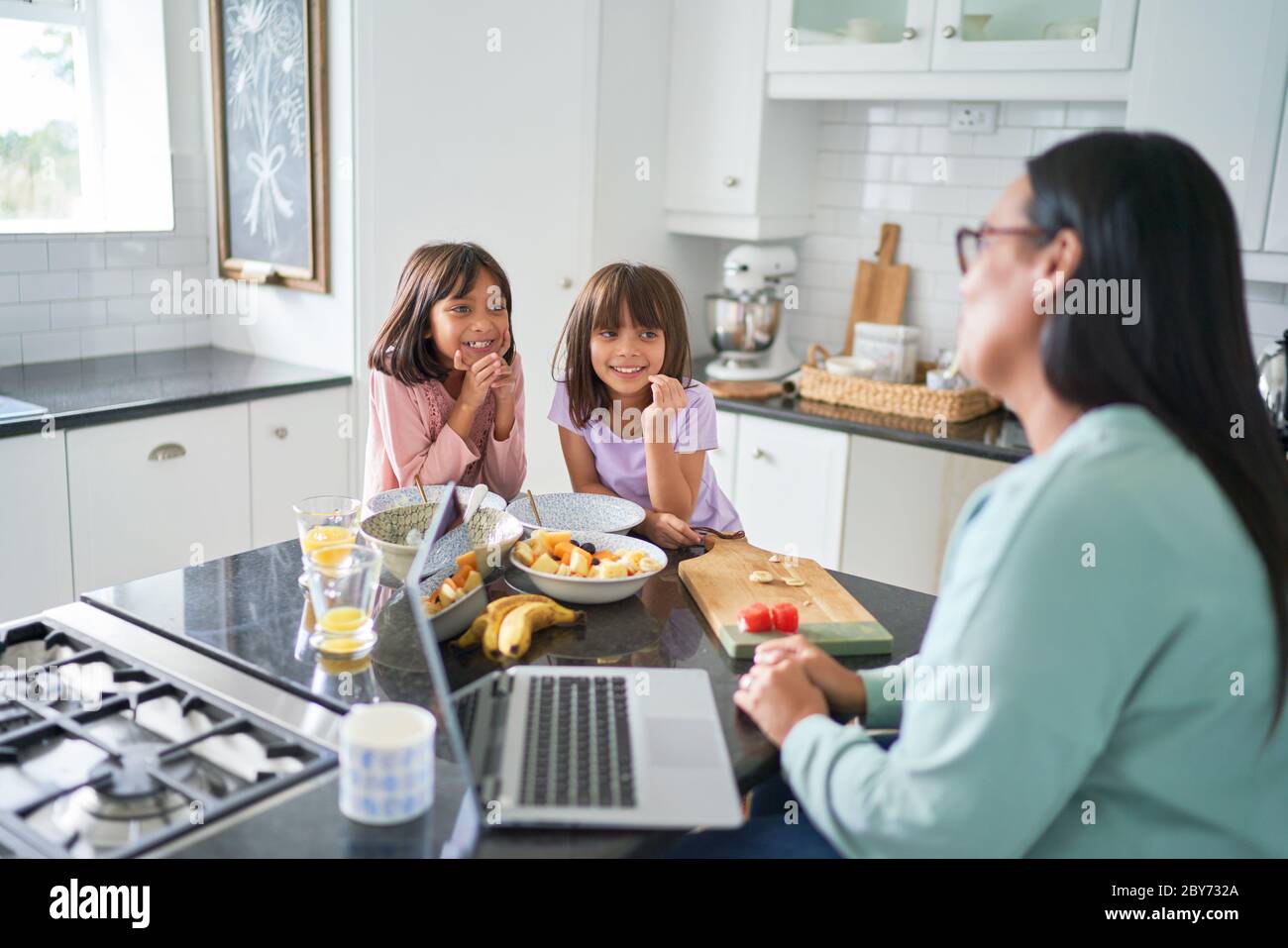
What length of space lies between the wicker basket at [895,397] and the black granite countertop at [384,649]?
58.6 inches

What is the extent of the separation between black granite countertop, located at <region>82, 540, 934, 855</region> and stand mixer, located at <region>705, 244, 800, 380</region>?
6.14 ft

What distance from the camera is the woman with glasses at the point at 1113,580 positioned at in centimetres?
99

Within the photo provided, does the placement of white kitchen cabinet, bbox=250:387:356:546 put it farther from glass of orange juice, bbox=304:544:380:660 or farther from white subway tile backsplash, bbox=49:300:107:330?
glass of orange juice, bbox=304:544:380:660

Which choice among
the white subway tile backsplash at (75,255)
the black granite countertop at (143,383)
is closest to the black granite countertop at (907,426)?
the black granite countertop at (143,383)

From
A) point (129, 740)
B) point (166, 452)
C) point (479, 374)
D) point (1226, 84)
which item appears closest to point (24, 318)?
point (166, 452)

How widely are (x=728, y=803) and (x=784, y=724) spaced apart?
6.1 inches

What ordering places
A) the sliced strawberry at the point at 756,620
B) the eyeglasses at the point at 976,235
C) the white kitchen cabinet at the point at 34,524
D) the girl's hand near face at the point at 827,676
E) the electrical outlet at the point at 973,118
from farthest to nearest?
the electrical outlet at the point at 973,118 → the white kitchen cabinet at the point at 34,524 → the sliced strawberry at the point at 756,620 → the girl's hand near face at the point at 827,676 → the eyeglasses at the point at 976,235

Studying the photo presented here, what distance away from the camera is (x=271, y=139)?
10.7 ft

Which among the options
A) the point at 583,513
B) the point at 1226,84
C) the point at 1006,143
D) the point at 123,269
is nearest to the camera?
the point at 583,513

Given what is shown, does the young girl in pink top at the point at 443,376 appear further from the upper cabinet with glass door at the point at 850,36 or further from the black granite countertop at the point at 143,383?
the upper cabinet with glass door at the point at 850,36

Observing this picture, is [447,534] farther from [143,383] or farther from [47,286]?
[47,286]

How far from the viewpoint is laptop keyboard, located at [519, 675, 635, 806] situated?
1111 millimetres

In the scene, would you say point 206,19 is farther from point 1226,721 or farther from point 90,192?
point 1226,721

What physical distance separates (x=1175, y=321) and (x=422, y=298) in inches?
57.7
